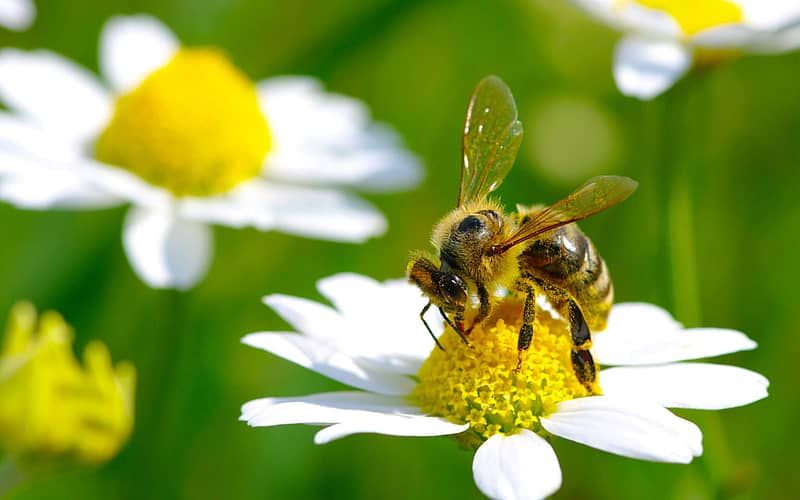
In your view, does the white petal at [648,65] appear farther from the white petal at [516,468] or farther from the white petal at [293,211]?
the white petal at [516,468]

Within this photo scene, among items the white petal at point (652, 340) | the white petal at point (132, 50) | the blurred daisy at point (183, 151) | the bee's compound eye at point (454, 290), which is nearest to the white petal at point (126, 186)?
the blurred daisy at point (183, 151)

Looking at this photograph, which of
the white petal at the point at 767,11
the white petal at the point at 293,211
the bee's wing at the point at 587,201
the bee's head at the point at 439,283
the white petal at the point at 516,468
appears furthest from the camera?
the white petal at the point at 767,11

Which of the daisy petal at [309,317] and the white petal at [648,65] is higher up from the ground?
the white petal at [648,65]

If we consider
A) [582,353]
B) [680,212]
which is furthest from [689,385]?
[680,212]

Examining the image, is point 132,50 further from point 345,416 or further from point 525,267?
point 345,416

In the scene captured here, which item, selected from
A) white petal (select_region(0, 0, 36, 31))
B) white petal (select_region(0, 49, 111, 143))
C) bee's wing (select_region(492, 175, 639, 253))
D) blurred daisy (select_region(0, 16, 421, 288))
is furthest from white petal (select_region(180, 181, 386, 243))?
bee's wing (select_region(492, 175, 639, 253))

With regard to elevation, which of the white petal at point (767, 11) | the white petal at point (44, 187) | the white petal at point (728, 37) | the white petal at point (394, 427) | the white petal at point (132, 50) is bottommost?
the white petal at point (394, 427)

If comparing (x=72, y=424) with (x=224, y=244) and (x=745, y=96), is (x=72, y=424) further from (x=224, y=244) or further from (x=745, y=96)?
(x=745, y=96)
